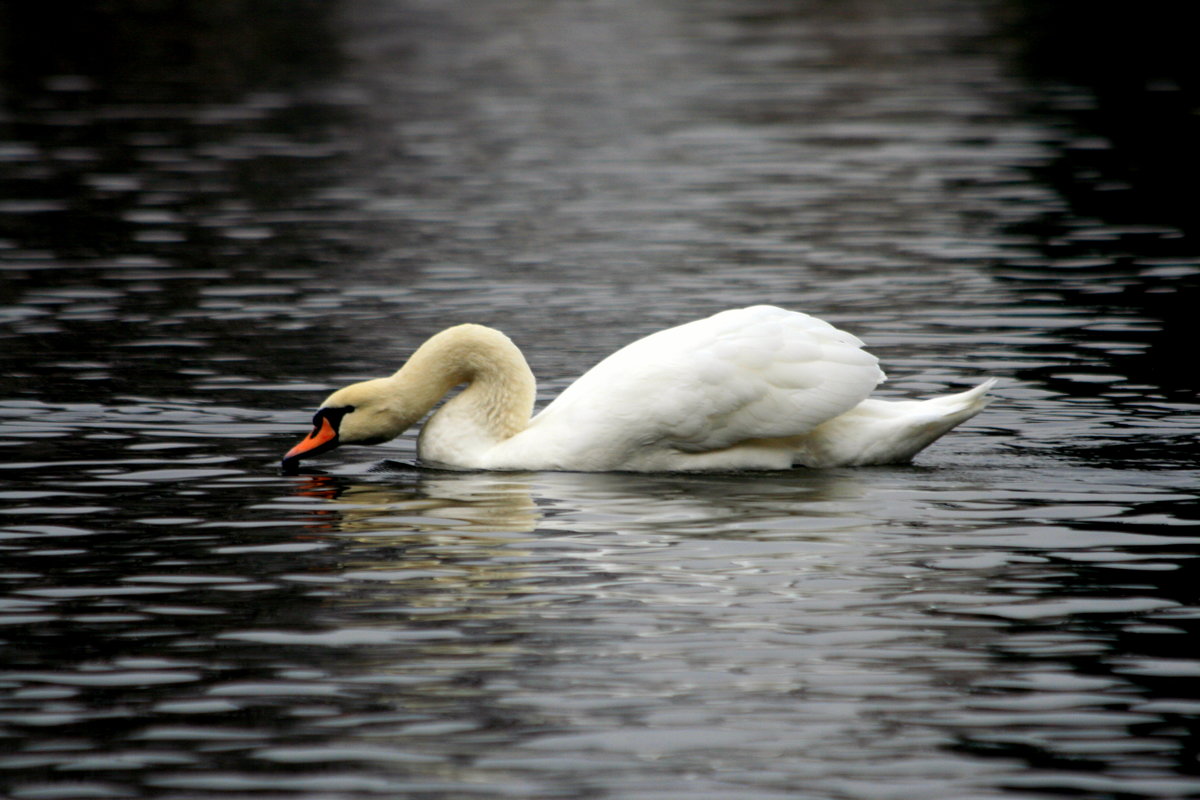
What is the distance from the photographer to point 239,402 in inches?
580

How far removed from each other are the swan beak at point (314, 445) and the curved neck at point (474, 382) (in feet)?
1.59

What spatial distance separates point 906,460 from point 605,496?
2024 millimetres

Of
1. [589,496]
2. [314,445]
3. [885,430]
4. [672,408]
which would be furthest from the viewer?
[314,445]

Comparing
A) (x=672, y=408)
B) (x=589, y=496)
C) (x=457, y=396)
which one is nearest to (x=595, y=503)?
(x=589, y=496)

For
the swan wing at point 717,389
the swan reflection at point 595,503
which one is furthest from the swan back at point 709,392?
the swan reflection at point 595,503

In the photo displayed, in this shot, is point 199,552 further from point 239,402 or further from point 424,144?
point 424,144

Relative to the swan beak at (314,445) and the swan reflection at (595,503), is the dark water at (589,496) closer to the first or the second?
the swan reflection at (595,503)

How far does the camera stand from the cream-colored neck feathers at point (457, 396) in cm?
1256

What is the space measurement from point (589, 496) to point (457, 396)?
144 cm

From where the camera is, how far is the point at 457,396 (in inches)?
497

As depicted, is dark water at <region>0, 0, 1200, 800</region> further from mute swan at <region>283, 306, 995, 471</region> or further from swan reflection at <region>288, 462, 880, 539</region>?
mute swan at <region>283, 306, 995, 471</region>

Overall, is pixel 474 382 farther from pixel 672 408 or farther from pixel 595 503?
pixel 595 503

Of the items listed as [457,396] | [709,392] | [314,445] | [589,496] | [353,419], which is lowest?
[589,496]

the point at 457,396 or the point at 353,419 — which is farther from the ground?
the point at 457,396
